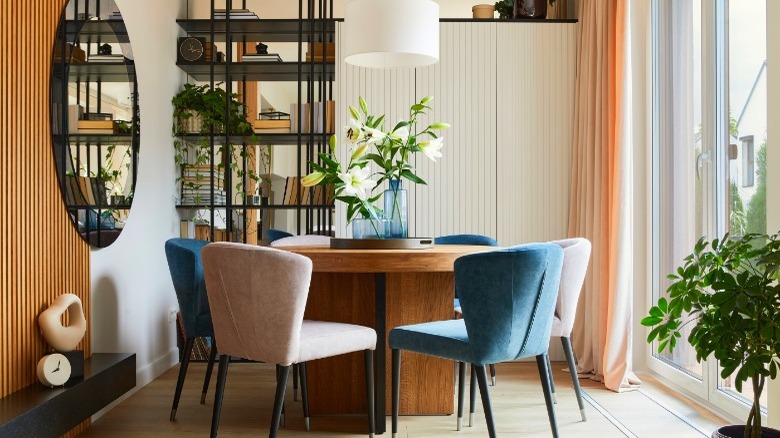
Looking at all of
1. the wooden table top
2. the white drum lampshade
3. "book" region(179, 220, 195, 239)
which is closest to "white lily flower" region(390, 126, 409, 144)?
the white drum lampshade

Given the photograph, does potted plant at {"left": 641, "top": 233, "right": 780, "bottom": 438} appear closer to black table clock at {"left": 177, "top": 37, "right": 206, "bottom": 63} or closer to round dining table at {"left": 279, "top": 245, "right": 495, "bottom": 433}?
round dining table at {"left": 279, "top": 245, "right": 495, "bottom": 433}

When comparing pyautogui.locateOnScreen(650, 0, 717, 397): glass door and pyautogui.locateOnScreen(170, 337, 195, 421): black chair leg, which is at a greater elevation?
pyautogui.locateOnScreen(650, 0, 717, 397): glass door

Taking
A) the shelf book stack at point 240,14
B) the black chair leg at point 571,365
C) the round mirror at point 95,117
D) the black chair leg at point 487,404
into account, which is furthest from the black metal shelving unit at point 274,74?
the black chair leg at point 487,404

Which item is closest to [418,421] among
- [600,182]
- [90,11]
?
[600,182]

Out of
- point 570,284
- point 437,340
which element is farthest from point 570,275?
point 437,340

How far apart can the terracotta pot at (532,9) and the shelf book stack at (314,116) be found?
1.40 metres

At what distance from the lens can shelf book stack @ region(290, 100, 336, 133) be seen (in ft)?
16.9

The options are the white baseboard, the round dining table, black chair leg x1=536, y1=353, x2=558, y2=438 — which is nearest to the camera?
black chair leg x1=536, y1=353, x2=558, y2=438

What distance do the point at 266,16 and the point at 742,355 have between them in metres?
5.31

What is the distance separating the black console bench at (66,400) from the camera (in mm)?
2424

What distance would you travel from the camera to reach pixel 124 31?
3.96 meters

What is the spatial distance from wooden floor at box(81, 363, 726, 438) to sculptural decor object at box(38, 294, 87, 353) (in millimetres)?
523

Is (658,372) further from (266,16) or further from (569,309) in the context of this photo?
(266,16)

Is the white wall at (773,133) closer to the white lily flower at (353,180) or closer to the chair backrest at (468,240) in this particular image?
the white lily flower at (353,180)
